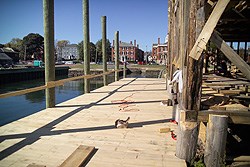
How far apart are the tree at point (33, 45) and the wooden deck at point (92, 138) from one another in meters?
94.8

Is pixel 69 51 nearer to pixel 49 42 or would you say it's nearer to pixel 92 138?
pixel 49 42

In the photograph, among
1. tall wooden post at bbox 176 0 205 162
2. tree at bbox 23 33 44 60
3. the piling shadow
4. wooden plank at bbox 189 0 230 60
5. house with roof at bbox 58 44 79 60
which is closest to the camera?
wooden plank at bbox 189 0 230 60

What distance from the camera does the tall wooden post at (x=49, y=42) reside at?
655 cm

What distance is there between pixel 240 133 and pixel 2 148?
676 centimetres

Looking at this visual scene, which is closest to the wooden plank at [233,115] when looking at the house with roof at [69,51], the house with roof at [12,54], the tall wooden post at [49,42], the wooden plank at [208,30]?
the wooden plank at [208,30]

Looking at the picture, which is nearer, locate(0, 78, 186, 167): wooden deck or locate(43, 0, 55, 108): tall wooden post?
locate(0, 78, 186, 167): wooden deck

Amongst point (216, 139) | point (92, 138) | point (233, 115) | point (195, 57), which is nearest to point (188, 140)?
point (216, 139)

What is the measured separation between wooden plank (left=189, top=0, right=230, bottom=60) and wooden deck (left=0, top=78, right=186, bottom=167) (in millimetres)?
1826

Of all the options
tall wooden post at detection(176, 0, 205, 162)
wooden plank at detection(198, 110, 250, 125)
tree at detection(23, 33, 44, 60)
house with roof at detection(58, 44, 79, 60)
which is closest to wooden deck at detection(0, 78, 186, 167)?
tall wooden post at detection(176, 0, 205, 162)

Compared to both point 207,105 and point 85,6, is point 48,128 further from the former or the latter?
point 85,6

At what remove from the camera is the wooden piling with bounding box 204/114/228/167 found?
339 cm

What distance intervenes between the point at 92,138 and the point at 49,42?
3805mm

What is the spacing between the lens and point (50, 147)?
12.9ft

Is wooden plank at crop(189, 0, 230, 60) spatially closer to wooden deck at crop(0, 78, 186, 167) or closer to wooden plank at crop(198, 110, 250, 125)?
wooden plank at crop(198, 110, 250, 125)
